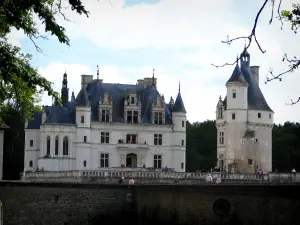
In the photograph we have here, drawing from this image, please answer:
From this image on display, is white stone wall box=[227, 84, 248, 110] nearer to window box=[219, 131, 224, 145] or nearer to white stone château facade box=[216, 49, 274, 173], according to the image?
white stone château facade box=[216, 49, 274, 173]

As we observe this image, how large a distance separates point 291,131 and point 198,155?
857 cm

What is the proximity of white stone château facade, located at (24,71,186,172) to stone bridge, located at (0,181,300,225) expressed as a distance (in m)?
21.8

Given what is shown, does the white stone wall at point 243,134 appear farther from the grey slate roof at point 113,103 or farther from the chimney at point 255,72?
the grey slate roof at point 113,103

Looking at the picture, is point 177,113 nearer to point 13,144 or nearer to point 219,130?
point 219,130

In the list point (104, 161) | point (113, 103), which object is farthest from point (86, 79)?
point (104, 161)

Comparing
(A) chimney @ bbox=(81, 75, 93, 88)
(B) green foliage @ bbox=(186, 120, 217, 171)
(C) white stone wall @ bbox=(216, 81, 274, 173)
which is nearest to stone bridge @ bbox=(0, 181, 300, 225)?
(C) white stone wall @ bbox=(216, 81, 274, 173)

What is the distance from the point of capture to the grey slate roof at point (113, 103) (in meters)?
55.2

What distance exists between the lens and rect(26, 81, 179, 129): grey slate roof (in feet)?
181

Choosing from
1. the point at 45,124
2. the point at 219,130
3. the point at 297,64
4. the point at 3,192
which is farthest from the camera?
the point at 219,130

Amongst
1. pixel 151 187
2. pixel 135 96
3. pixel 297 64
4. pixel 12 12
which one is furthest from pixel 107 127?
pixel 297 64

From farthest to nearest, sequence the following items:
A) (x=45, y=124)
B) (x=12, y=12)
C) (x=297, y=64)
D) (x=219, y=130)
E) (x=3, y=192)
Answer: (x=219, y=130)
(x=45, y=124)
(x=3, y=192)
(x=12, y=12)
(x=297, y=64)

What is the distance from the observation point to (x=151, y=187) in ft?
101

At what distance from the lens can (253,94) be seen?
57312 mm

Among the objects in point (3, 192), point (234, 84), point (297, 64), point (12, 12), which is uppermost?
point (234, 84)
